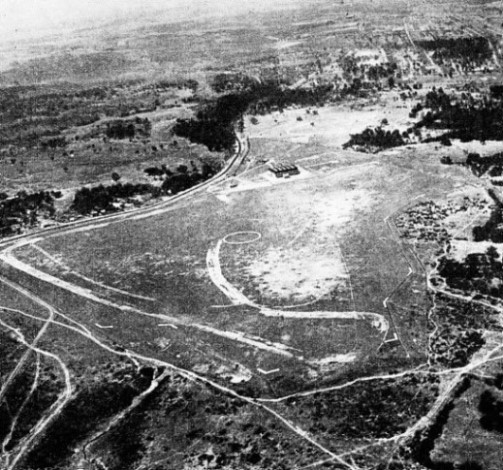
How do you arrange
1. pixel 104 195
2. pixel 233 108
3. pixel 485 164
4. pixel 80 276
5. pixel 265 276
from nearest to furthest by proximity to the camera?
pixel 265 276 → pixel 80 276 → pixel 485 164 → pixel 104 195 → pixel 233 108

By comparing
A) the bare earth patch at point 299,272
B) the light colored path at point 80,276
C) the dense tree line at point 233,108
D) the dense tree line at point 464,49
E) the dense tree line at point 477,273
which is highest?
the dense tree line at point 464,49

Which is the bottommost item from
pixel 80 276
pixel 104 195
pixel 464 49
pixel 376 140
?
pixel 80 276

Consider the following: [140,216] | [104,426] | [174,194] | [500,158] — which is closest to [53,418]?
[104,426]

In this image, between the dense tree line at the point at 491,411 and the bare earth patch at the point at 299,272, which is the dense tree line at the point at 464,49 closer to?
the bare earth patch at the point at 299,272

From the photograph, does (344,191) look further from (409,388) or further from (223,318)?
(409,388)

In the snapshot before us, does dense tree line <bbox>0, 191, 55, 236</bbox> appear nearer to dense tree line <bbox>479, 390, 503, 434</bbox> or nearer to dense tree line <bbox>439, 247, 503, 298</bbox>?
dense tree line <bbox>439, 247, 503, 298</bbox>

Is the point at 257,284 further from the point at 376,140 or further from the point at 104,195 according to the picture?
the point at 376,140

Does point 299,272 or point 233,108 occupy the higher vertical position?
point 233,108

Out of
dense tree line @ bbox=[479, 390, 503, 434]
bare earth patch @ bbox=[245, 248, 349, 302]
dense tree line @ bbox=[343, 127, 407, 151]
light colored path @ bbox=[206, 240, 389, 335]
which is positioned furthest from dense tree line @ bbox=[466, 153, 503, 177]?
dense tree line @ bbox=[479, 390, 503, 434]

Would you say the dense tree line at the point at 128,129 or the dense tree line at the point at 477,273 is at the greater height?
the dense tree line at the point at 128,129

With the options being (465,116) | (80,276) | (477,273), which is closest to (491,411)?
(477,273)

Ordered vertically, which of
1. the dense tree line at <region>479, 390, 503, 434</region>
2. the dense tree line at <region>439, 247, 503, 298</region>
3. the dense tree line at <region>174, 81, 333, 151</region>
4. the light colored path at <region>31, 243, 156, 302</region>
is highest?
the dense tree line at <region>174, 81, 333, 151</region>

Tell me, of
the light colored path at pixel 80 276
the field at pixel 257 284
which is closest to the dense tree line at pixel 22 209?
the field at pixel 257 284
